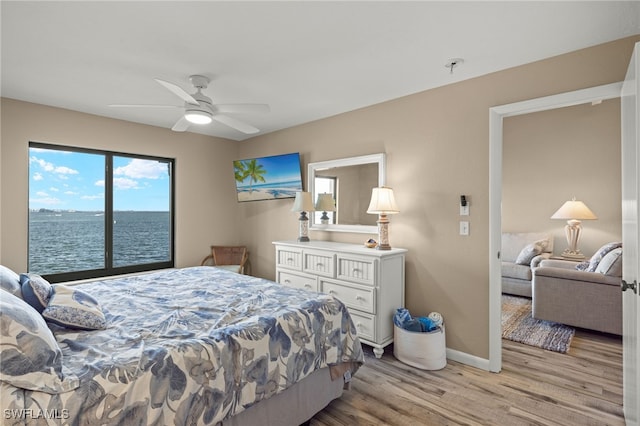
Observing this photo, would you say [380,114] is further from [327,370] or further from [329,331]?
[327,370]

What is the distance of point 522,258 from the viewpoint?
4891 millimetres

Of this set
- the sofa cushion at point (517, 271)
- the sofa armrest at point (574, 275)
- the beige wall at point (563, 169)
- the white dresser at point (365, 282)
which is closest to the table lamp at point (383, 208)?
the white dresser at point (365, 282)

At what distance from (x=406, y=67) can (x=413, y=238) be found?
5.19 ft

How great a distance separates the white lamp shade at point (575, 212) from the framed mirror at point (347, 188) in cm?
323

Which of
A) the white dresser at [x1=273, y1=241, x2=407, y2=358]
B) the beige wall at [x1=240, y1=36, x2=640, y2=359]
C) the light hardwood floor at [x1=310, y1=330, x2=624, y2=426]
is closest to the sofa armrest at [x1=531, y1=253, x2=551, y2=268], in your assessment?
the light hardwood floor at [x1=310, y1=330, x2=624, y2=426]

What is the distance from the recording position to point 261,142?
4812 millimetres

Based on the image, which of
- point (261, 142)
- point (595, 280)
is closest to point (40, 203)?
point (261, 142)

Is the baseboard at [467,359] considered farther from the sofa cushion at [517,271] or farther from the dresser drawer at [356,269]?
the sofa cushion at [517,271]

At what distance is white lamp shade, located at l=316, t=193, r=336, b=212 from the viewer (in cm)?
382

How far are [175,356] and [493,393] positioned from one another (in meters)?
2.28

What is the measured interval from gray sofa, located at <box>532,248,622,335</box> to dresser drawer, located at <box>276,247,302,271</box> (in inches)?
110

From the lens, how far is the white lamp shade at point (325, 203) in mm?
3822

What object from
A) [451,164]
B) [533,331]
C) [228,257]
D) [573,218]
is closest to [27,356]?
[451,164]

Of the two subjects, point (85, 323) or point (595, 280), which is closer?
point (85, 323)
